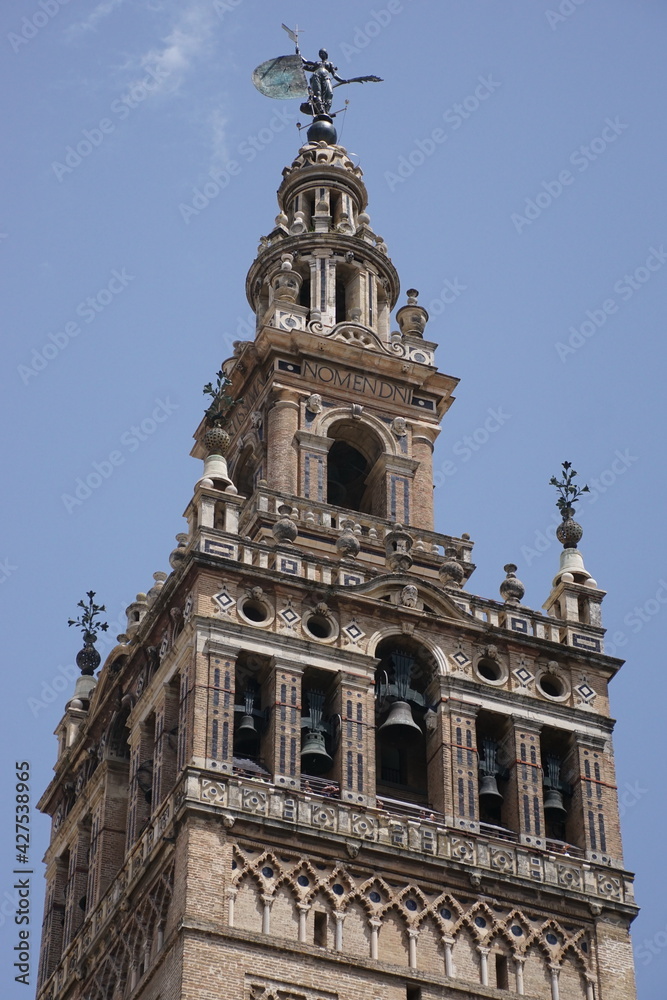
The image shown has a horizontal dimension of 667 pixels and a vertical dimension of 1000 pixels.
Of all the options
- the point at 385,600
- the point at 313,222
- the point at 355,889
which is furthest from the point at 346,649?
the point at 313,222

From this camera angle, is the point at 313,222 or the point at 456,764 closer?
the point at 456,764

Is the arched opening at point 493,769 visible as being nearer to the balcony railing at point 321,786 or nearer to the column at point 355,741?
the column at point 355,741

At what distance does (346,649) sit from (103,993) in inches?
370

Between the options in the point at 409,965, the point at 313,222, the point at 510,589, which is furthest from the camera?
the point at 313,222

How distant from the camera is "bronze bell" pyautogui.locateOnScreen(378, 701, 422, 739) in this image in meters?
63.0

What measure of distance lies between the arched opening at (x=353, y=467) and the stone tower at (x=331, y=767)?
21 centimetres

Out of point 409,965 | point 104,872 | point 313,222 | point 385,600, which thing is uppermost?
point 313,222

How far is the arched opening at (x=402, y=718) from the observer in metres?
63.3

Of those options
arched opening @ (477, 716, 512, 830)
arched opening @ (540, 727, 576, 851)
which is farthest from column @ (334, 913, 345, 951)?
arched opening @ (540, 727, 576, 851)

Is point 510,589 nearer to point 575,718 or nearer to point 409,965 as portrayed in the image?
point 575,718

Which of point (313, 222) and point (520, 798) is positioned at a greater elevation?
point (313, 222)

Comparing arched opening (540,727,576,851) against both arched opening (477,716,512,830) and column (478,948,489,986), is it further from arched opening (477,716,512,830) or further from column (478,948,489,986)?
column (478,948,489,986)

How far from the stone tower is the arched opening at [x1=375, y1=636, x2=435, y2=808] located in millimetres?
61

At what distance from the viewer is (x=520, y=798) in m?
62.8
